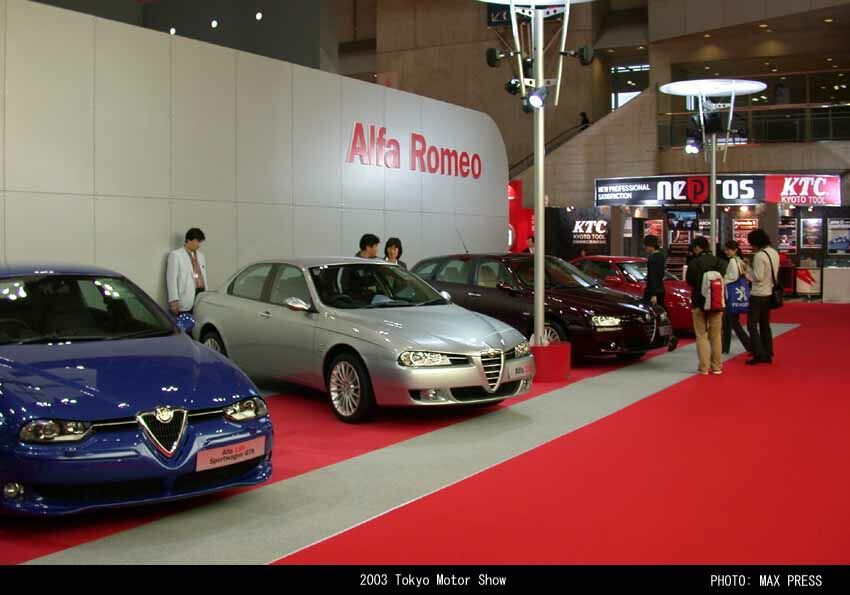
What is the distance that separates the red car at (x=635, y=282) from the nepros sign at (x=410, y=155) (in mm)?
2791

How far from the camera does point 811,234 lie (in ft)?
83.5

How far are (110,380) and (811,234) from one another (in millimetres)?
23702

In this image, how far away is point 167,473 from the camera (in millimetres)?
4934

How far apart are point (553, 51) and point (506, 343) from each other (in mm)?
26115

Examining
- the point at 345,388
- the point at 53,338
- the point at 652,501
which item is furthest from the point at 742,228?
the point at 53,338

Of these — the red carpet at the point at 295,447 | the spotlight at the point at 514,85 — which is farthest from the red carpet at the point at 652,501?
the spotlight at the point at 514,85

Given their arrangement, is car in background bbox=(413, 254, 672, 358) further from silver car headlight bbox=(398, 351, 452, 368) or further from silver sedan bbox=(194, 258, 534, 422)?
silver car headlight bbox=(398, 351, 452, 368)

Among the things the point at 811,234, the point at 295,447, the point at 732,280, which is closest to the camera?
the point at 295,447

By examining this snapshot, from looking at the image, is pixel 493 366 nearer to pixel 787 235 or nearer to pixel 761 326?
pixel 761 326

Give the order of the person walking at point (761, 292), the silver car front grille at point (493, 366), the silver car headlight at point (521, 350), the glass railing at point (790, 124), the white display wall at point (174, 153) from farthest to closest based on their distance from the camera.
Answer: the glass railing at point (790, 124) < the person walking at point (761, 292) < the white display wall at point (174, 153) < the silver car headlight at point (521, 350) < the silver car front grille at point (493, 366)

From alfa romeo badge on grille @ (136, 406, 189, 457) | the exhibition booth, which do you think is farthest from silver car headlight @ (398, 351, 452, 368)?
the exhibition booth

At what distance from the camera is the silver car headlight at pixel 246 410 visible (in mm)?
5398

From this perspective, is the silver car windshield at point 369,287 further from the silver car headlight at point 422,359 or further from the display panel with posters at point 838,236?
the display panel with posters at point 838,236

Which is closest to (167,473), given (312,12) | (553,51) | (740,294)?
(740,294)
